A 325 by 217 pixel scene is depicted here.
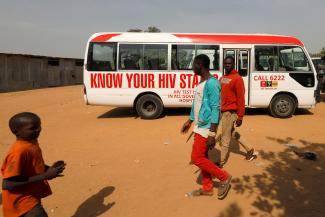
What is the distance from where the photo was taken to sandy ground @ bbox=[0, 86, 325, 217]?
3.74 meters

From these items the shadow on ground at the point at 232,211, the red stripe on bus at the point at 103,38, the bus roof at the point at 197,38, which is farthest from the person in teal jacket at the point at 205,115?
the red stripe on bus at the point at 103,38

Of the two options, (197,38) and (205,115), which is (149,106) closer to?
(197,38)

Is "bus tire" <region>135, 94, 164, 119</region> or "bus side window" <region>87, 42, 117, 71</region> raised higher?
"bus side window" <region>87, 42, 117, 71</region>

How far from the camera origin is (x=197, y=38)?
9125mm

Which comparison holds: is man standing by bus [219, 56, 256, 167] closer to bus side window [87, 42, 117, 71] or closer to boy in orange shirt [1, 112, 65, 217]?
boy in orange shirt [1, 112, 65, 217]

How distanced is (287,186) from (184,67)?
5.62m

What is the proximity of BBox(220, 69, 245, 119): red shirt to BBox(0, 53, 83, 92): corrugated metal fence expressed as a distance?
1971 cm

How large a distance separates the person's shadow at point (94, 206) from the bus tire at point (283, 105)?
6.53 m

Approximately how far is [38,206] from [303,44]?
8.94 metres

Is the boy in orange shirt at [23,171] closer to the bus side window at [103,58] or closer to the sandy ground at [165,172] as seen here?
the sandy ground at [165,172]

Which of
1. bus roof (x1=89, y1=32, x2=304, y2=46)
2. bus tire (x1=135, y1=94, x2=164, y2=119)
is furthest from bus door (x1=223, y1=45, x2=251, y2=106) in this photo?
bus tire (x1=135, y1=94, x2=164, y2=119)

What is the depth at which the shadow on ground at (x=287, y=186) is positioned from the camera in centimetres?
360

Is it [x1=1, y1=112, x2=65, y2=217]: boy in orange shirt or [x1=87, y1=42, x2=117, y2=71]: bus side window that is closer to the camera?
[x1=1, y1=112, x2=65, y2=217]: boy in orange shirt

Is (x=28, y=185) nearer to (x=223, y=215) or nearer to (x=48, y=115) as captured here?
(x=223, y=215)
